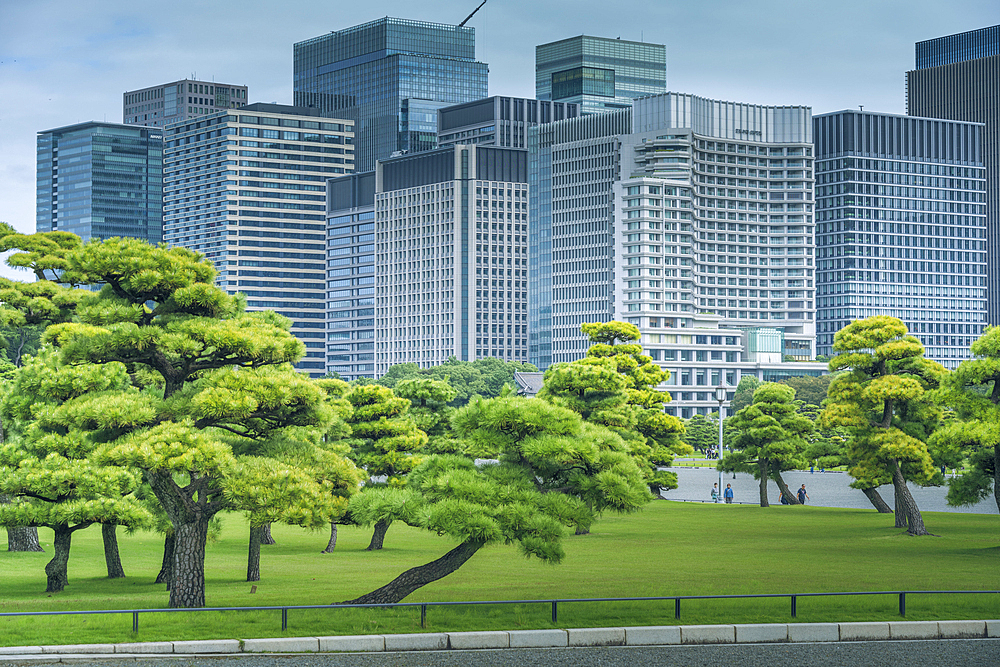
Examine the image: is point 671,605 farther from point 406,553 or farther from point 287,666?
point 406,553

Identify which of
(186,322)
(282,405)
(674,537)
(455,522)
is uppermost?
(186,322)

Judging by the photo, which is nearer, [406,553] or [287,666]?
[287,666]

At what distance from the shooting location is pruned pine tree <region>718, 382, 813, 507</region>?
72.1 meters

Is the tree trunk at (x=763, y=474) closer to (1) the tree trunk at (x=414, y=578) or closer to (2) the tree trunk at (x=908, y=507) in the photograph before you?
(2) the tree trunk at (x=908, y=507)

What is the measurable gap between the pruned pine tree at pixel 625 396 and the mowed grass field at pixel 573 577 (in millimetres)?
5393

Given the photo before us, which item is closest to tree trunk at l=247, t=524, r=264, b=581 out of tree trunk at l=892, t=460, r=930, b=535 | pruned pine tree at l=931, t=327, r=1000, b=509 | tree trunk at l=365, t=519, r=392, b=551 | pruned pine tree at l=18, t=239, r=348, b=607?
pruned pine tree at l=18, t=239, r=348, b=607

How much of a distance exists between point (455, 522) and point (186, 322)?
A: 8.26 metres

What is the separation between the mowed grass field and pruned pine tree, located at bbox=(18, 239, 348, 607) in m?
3.25

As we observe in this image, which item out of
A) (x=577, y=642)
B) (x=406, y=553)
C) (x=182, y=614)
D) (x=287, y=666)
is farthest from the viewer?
(x=406, y=553)

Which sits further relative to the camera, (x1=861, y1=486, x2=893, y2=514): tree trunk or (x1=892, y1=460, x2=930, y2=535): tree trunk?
(x1=861, y1=486, x2=893, y2=514): tree trunk

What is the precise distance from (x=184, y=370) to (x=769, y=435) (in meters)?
50.7

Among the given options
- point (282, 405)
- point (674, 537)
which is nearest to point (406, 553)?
point (674, 537)

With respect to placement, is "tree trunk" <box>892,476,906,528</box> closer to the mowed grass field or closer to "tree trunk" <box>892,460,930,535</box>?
"tree trunk" <box>892,460,930,535</box>

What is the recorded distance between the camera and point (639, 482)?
26672mm
